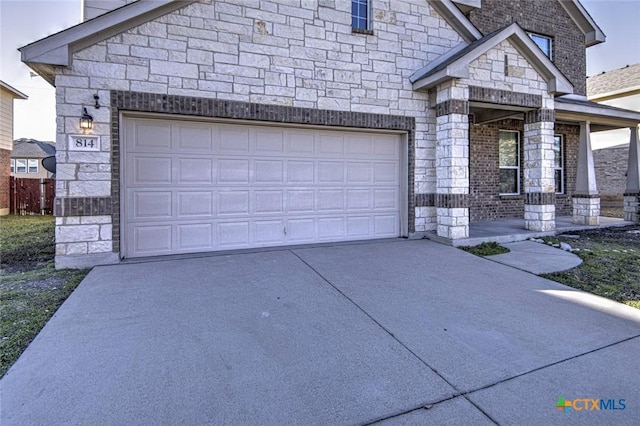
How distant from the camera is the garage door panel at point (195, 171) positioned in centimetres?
654

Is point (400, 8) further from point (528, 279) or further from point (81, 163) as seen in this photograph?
point (81, 163)

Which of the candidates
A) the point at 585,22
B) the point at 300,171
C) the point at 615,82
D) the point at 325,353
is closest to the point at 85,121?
the point at 300,171

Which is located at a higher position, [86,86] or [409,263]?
[86,86]

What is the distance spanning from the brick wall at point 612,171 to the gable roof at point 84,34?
929 inches

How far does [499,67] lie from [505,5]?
5603mm

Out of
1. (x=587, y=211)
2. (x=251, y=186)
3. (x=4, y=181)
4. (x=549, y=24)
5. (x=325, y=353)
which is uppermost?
(x=549, y=24)

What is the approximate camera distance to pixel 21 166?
91.6ft

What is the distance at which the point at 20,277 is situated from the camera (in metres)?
5.42

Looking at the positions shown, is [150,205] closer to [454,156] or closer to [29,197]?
[454,156]

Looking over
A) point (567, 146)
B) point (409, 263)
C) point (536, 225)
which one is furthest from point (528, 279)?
point (567, 146)

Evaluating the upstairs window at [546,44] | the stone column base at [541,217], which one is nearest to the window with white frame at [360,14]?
the stone column base at [541,217]

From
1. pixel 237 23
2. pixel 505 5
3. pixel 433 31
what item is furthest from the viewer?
pixel 505 5

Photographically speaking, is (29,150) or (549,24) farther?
(29,150)

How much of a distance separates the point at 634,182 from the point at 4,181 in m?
24.3
